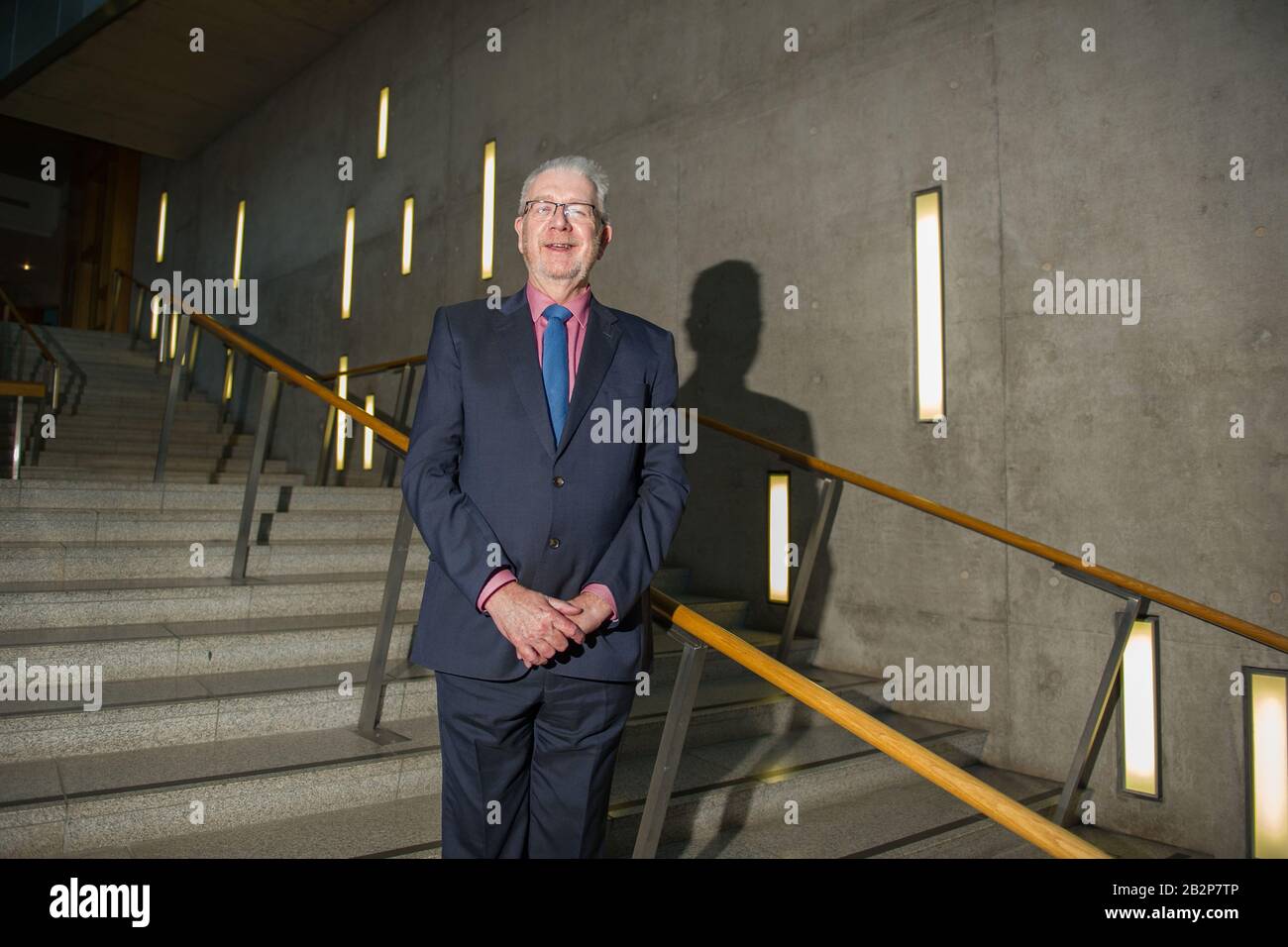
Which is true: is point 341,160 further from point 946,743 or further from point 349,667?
point 946,743

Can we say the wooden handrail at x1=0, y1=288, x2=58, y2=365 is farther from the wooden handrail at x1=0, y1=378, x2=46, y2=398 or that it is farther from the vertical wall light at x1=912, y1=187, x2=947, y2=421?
the vertical wall light at x1=912, y1=187, x2=947, y2=421

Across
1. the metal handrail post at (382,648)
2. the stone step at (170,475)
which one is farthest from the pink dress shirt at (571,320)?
the stone step at (170,475)

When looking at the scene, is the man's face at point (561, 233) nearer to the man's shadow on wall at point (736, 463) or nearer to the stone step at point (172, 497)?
the man's shadow on wall at point (736, 463)

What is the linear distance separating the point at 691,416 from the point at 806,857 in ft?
6.11

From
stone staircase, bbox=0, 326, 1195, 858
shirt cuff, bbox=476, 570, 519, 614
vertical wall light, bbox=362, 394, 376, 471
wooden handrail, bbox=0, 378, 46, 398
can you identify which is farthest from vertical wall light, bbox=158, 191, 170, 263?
shirt cuff, bbox=476, 570, 519, 614

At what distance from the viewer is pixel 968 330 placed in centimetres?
343

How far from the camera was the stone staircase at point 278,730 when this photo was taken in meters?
2.10

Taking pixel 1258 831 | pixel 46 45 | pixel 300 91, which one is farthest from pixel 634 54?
pixel 46 45

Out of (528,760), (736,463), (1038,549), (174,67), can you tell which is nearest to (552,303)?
(528,760)

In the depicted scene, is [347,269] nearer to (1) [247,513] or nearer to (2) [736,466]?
(1) [247,513]

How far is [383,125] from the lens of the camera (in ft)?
23.5

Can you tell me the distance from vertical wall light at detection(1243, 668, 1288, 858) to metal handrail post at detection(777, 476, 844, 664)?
59.4 inches

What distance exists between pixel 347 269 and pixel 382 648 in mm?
5727

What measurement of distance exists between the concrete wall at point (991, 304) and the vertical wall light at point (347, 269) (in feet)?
9.04
